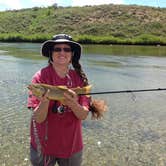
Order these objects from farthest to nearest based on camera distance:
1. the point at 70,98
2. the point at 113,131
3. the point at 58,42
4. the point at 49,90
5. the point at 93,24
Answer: the point at 93,24, the point at 113,131, the point at 58,42, the point at 70,98, the point at 49,90

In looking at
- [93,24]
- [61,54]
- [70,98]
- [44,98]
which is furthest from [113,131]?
[93,24]

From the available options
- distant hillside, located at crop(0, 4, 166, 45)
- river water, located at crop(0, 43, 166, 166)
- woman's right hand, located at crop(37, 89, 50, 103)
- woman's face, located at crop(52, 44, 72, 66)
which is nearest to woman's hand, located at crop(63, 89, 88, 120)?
woman's right hand, located at crop(37, 89, 50, 103)

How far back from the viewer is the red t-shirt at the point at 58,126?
432 centimetres

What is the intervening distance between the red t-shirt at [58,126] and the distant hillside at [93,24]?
190ft

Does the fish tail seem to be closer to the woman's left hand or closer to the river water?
the woman's left hand

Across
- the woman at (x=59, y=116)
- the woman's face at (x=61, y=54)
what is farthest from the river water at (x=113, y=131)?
the woman's face at (x=61, y=54)

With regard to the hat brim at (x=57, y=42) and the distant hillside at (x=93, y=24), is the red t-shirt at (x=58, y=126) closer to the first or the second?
the hat brim at (x=57, y=42)

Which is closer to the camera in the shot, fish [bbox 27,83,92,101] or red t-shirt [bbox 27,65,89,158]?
fish [bbox 27,83,92,101]

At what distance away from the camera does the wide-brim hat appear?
4.40m

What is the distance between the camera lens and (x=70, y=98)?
13.3ft

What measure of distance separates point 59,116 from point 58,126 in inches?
5.1

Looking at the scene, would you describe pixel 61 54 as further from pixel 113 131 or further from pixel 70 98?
pixel 113 131

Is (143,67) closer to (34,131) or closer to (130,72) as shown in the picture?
(130,72)

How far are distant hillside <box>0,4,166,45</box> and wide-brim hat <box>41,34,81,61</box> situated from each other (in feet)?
189
